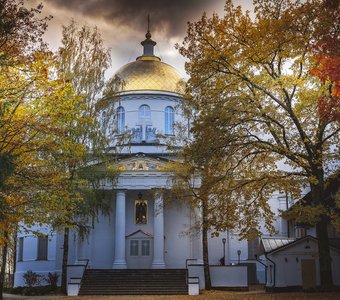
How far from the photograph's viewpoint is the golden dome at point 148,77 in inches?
1737

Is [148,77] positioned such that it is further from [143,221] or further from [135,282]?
[135,282]

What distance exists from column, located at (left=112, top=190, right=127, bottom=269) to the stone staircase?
1.56m

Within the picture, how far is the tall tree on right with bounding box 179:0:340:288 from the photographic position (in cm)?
2041

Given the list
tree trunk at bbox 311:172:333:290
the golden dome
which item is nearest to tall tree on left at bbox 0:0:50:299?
tree trunk at bbox 311:172:333:290

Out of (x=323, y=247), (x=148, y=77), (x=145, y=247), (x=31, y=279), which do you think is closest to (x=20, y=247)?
(x=31, y=279)

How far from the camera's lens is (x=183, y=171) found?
3178cm

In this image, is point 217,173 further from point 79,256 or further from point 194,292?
point 79,256

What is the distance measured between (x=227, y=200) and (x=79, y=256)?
17.5m

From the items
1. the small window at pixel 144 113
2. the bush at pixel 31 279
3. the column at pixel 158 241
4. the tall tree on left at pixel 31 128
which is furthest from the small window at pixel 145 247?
the tall tree on left at pixel 31 128

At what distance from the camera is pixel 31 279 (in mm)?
37500

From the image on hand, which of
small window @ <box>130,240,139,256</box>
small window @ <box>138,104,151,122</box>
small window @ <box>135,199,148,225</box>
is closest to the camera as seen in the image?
small window @ <box>130,240,139,256</box>

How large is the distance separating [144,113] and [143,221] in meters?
9.07

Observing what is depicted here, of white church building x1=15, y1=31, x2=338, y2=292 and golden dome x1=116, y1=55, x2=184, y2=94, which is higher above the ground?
golden dome x1=116, y1=55, x2=184, y2=94

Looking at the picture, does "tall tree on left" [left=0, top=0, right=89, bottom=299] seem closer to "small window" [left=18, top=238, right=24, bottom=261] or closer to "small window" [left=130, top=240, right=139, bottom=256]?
"small window" [left=130, top=240, right=139, bottom=256]
